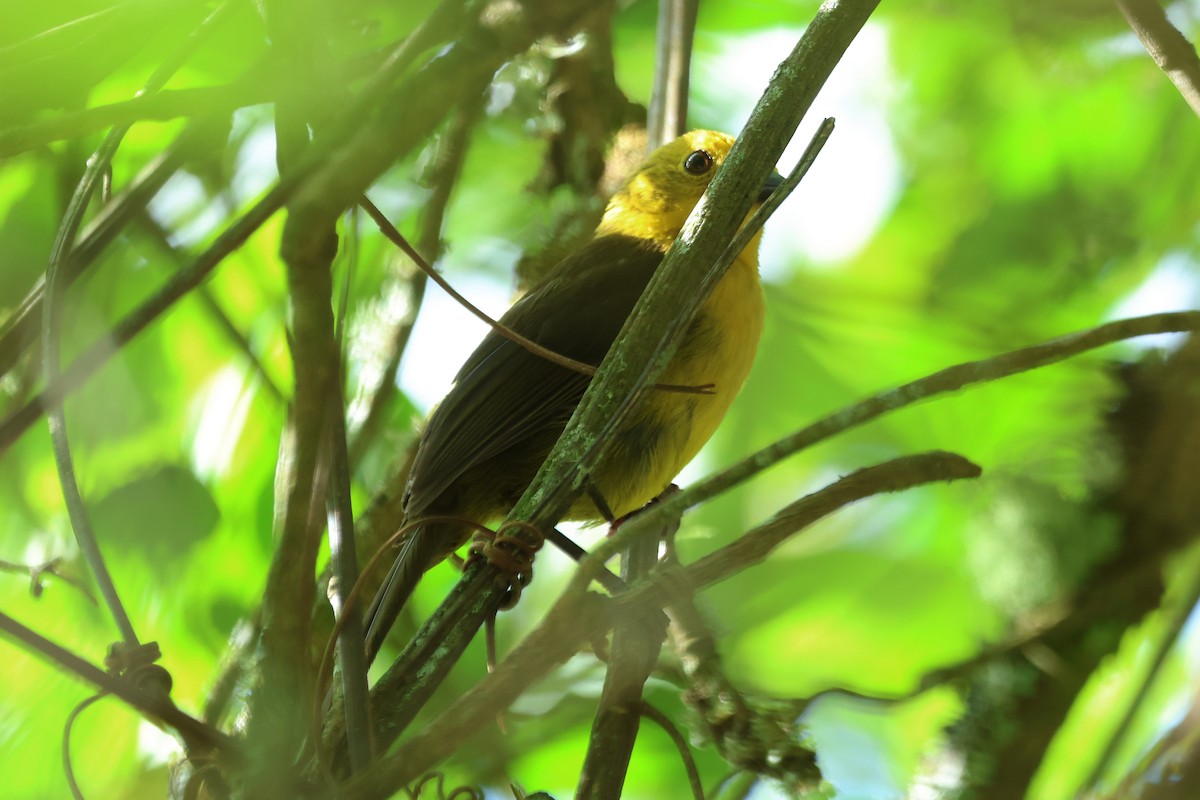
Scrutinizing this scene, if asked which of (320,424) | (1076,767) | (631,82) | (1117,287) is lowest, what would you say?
(1076,767)

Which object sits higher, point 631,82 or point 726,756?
point 631,82

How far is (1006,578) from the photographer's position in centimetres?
236

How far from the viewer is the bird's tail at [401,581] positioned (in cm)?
257

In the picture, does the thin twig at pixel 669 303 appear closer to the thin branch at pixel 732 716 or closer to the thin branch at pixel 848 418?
the thin branch at pixel 848 418

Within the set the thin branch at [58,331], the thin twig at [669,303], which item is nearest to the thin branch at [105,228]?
the thin branch at [58,331]

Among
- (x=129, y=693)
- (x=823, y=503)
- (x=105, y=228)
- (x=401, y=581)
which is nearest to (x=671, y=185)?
(x=401, y=581)

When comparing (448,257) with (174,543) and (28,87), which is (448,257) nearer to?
(174,543)

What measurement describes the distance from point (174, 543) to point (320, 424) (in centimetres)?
91

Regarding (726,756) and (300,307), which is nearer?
(300,307)

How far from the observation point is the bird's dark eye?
12.1 feet

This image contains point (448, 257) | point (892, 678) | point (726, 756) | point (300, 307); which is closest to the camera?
point (300, 307)

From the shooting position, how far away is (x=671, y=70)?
10.7 ft

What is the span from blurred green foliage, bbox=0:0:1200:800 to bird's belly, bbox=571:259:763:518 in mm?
292

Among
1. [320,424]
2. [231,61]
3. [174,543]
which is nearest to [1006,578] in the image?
[320,424]
